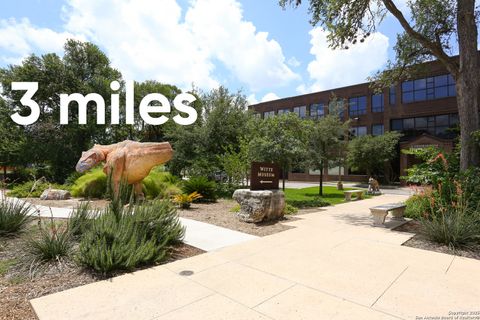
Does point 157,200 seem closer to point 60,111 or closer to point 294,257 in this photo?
point 294,257

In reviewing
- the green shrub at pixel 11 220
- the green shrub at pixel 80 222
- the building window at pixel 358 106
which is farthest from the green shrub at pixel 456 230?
the building window at pixel 358 106

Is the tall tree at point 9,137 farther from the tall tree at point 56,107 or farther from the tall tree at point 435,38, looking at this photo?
the tall tree at point 435,38

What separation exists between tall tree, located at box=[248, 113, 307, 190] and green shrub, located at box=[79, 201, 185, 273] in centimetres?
790

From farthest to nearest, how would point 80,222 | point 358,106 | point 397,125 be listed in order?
point 358,106
point 397,125
point 80,222

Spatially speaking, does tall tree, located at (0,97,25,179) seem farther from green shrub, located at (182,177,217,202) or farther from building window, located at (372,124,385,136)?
building window, located at (372,124,385,136)

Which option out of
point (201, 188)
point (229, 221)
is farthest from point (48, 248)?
point (201, 188)

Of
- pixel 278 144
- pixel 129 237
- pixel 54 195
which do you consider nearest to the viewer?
pixel 129 237

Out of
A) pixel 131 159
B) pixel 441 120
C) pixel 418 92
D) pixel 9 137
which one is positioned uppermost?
pixel 418 92

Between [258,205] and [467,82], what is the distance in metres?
7.43

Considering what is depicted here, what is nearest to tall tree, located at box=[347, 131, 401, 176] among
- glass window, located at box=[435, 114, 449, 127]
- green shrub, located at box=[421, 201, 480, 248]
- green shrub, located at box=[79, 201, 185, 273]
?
glass window, located at box=[435, 114, 449, 127]

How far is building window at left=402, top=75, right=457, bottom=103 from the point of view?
29969 mm

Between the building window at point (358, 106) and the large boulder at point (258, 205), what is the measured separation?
107 feet

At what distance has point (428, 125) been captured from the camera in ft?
104

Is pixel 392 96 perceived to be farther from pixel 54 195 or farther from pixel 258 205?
pixel 54 195
